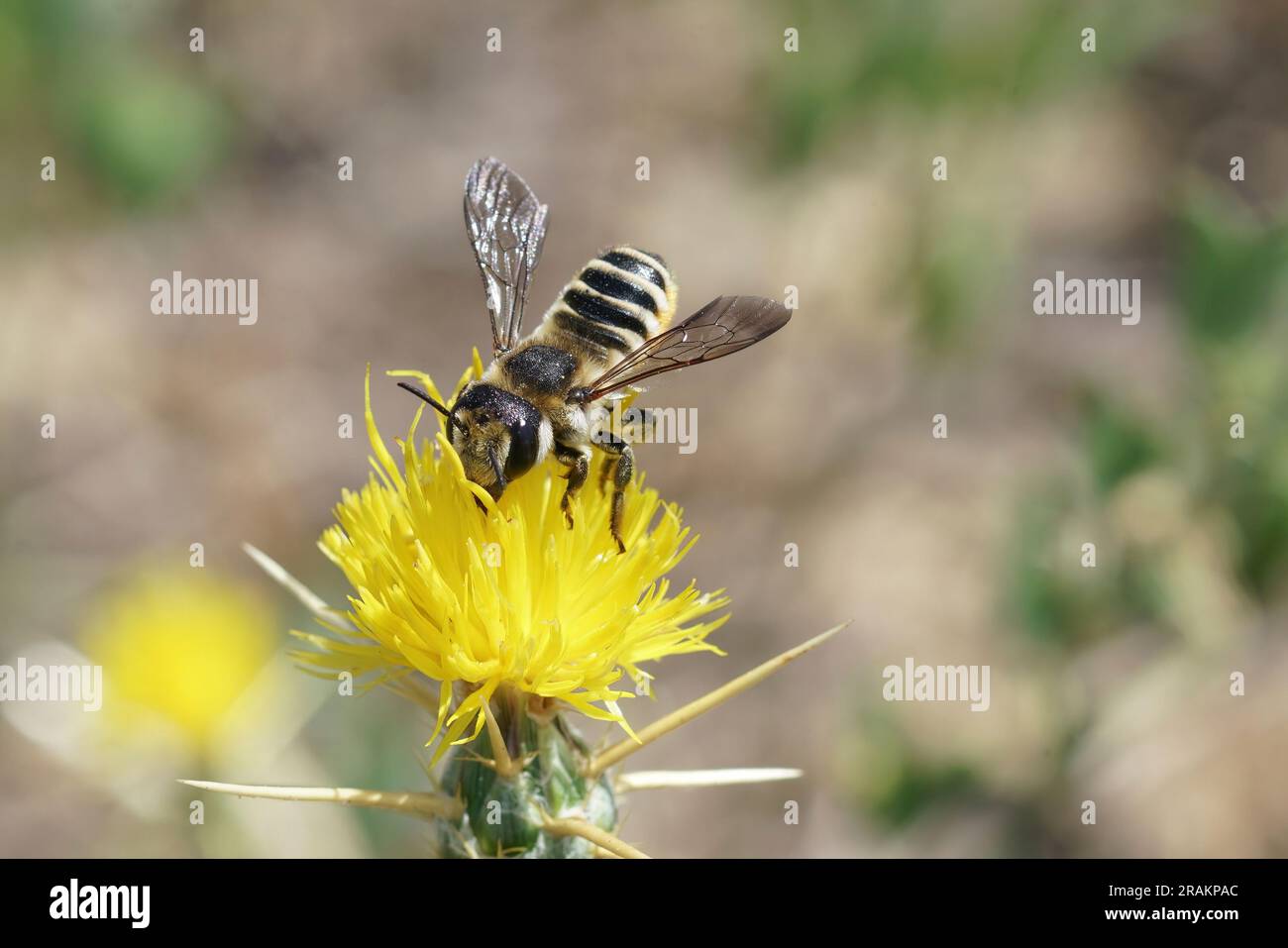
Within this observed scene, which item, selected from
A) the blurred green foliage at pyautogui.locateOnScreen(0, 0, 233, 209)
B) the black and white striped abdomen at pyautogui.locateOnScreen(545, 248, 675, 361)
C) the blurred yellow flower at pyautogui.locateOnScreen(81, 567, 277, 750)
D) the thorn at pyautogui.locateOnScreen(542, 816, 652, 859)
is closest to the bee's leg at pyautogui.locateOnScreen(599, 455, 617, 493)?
the black and white striped abdomen at pyautogui.locateOnScreen(545, 248, 675, 361)

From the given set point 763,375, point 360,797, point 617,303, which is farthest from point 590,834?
point 763,375

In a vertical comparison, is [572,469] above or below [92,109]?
below

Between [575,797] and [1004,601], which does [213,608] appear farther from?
[1004,601]

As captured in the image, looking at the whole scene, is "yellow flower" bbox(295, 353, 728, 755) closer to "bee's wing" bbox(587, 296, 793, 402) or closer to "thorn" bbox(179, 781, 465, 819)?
"thorn" bbox(179, 781, 465, 819)

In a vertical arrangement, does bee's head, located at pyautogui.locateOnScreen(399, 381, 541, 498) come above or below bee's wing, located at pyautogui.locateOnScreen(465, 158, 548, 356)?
below

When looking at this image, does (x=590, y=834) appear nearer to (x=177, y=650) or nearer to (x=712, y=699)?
(x=712, y=699)

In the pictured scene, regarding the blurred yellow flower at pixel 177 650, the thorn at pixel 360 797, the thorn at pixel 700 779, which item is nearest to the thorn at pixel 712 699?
the thorn at pixel 700 779
